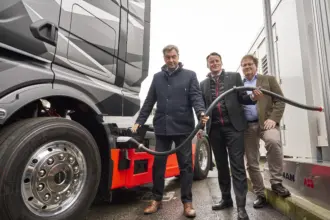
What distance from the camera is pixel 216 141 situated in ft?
9.05

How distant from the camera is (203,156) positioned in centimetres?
516

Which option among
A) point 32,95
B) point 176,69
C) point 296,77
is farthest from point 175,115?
point 32,95

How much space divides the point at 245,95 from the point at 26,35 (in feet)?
6.67

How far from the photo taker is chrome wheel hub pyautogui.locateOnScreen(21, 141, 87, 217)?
1.59m

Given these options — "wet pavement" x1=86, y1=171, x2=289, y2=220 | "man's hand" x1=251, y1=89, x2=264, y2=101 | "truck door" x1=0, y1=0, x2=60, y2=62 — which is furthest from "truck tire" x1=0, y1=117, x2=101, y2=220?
"man's hand" x1=251, y1=89, x2=264, y2=101

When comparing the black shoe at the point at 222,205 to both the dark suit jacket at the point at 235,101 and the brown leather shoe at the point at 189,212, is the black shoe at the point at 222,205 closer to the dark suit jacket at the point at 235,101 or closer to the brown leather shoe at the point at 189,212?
the brown leather shoe at the point at 189,212

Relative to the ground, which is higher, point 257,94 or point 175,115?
point 257,94

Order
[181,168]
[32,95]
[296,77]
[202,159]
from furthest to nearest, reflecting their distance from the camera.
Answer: [202,159]
[181,168]
[296,77]
[32,95]

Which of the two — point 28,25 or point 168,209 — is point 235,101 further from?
point 28,25

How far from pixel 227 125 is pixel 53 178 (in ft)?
5.63

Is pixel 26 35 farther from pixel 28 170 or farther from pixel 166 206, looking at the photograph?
pixel 166 206

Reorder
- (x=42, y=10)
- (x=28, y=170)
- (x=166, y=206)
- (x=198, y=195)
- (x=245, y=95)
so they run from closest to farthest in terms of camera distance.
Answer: (x=28, y=170), (x=42, y=10), (x=245, y=95), (x=166, y=206), (x=198, y=195)

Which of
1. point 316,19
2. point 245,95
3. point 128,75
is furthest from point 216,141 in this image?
point 316,19

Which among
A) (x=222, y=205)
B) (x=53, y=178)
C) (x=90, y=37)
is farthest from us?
(x=222, y=205)
